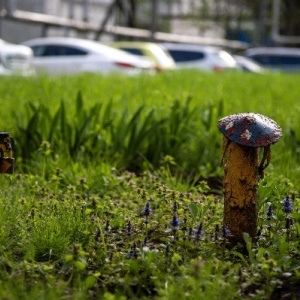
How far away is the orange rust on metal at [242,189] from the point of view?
4.39m

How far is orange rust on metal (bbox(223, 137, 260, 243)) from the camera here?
173 inches

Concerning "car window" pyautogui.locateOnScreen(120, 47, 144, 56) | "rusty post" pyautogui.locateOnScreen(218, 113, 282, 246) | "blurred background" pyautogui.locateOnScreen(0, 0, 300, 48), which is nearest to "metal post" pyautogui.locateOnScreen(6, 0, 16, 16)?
"blurred background" pyautogui.locateOnScreen(0, 0, 300, 48)

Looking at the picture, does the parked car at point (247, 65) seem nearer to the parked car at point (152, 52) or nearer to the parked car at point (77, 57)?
the parked car at point (152, 52)

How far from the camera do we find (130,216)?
16.4 feet

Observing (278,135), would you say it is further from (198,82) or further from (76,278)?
(198,82)

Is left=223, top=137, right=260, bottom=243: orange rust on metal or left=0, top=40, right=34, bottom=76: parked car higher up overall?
left=223, top=137, right=260, bottom=243: orange rust on metal

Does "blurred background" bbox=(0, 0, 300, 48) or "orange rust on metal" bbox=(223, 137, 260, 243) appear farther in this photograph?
"blurred background" bbox=(0, 0, 300, 48)

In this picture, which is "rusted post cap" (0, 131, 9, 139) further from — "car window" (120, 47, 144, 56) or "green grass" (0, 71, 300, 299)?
"car window" (120, 47, 144, 56)

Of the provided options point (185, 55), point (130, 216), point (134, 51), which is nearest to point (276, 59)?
point (185, 55)

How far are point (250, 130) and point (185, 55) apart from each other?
95.8ft

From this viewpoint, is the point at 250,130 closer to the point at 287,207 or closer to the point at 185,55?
the point at 287,207

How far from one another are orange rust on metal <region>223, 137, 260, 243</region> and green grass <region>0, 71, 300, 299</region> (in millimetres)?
94

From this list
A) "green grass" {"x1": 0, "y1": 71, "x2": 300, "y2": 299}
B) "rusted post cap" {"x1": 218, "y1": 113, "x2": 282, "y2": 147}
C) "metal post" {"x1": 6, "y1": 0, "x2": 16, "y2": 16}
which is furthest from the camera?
"metal post" {"x1": 6, "y1": 0, "x2": 16, "y2": 16}

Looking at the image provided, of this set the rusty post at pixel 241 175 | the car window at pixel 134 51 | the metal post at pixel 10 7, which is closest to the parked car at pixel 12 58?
the car window at pixel 134 51
